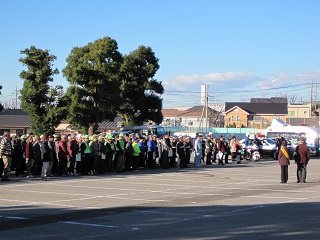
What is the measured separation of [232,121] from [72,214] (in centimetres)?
11343

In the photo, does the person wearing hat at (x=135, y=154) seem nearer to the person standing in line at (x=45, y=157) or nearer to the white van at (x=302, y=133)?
the person standing in line at (x=45, y=157)

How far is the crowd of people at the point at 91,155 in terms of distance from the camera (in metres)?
23.6

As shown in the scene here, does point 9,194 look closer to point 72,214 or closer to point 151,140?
point 72,214

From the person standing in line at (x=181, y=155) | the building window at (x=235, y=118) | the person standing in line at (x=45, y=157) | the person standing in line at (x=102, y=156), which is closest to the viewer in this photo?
the person standing in line at (x=45, y=157)

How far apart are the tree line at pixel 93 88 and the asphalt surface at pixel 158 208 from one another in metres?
25.0

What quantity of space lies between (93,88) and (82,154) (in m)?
26.4

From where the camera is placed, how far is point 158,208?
15.0 metres

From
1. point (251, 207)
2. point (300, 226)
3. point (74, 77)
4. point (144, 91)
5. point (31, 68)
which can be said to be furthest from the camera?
point (144, 91)

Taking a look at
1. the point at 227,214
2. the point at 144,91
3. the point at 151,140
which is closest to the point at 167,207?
the point at 227,214

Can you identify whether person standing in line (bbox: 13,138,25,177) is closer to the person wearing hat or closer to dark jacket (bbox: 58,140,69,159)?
dark jacket (bbox: 58,140,69,159)

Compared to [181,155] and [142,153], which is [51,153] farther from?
[181,155]

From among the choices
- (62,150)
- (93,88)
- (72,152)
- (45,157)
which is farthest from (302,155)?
(93,88)

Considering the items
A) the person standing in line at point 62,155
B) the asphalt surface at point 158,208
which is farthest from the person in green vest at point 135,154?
the asphalt surface at point 158,208

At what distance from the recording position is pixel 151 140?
31969 mm
